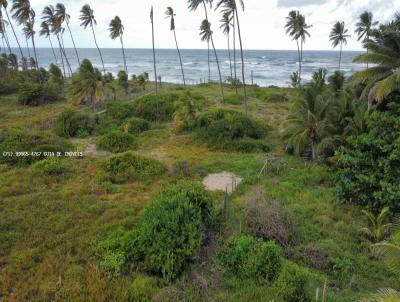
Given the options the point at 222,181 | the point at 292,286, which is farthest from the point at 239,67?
the point at 292,286

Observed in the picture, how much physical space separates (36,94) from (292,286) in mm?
33154

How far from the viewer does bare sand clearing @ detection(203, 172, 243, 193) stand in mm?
13772

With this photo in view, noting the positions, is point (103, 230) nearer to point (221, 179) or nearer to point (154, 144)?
point (221, 179)

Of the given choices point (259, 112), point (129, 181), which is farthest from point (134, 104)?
point (129, 181)

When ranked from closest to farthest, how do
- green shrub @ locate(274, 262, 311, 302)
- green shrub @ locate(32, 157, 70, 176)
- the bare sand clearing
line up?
green shrub @ locate(274, 262, 311, 302) → the bare sand clearing → green shrub @ locate(32, 157, 70, 176)

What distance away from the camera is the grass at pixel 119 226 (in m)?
7.22

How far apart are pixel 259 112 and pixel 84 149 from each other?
16.7 metres

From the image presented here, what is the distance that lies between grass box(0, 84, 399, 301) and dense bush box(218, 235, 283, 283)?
354 mm

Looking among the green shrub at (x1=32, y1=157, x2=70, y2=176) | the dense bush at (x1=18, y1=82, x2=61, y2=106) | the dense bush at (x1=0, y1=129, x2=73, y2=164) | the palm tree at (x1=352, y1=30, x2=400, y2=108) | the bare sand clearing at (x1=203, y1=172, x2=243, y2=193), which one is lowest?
the bare sand clearing at (x1=203, y1=172, x2=243, y2=193)

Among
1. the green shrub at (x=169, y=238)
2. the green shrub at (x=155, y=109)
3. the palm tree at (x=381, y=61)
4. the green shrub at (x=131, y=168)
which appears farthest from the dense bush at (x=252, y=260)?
the green shrub at (x=155, y=109)

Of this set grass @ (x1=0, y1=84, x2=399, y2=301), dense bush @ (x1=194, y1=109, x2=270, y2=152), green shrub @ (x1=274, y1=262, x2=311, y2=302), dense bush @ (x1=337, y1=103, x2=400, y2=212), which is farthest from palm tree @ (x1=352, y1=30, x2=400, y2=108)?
dense bush @ (x1=194, y1=109, x2=270, y2=152)

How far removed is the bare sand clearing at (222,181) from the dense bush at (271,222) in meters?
3.14

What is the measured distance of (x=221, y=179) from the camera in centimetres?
1484

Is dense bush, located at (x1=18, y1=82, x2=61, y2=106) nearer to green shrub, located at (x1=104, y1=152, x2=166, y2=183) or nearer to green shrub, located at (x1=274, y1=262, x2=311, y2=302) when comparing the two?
green shrub, located at (x1=104, y1=152, x2=166, y2=183)
